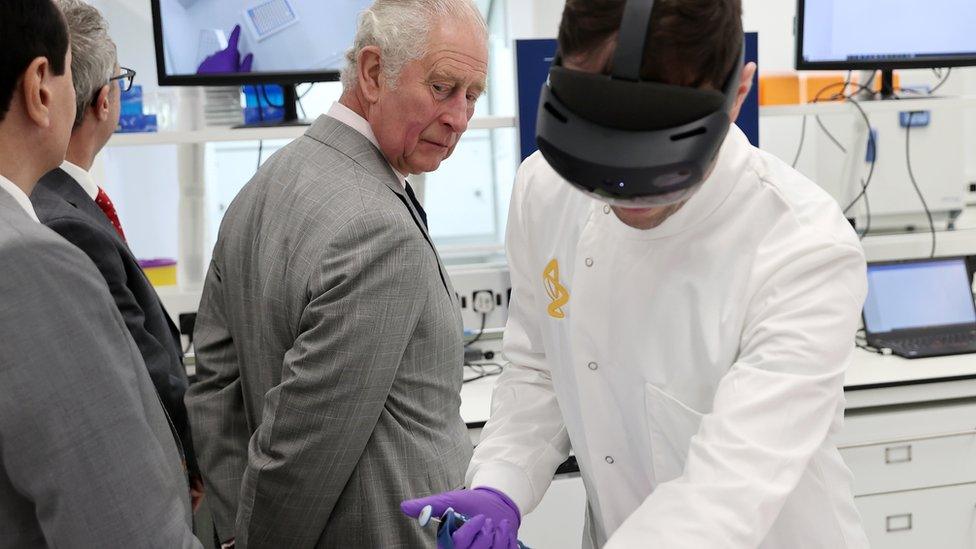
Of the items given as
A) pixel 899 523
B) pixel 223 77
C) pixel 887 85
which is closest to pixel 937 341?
pixel 899 523

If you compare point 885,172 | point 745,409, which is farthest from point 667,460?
point 885,172

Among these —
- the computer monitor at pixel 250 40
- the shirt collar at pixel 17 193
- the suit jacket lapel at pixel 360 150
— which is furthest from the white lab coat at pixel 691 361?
the computer monitor at pixel 250 40

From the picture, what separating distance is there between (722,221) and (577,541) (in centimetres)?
137

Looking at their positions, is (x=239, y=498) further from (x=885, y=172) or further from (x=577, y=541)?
(x=885, y=172)

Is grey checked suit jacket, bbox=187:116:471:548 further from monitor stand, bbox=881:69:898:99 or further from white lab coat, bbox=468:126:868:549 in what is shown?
monitor stand, bbox=881:69:898:99

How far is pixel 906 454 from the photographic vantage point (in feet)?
7.48

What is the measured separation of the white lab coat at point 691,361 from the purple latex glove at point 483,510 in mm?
23

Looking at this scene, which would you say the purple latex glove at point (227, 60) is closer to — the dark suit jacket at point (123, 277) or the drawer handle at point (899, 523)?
the dark suit jacket at point (123, 277)

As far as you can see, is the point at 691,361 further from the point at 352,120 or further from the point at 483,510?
the point at 352,120

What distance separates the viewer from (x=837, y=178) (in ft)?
9.75

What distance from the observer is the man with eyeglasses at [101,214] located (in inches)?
58.6

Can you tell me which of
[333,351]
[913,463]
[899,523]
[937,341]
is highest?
[333,351]

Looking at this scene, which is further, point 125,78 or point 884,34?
point 884,34

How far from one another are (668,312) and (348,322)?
50cm
